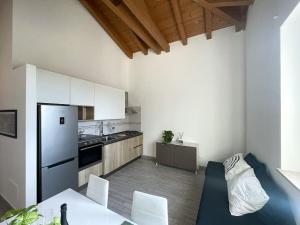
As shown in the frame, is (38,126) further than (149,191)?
No

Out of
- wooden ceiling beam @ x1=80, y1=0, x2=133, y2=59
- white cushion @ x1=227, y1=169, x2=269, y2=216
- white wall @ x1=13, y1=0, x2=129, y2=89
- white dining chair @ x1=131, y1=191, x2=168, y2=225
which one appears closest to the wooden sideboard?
white cushion @ x1=227, y1=169, x2=269, y2=216

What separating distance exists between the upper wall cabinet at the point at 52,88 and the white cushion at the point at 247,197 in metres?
2.81

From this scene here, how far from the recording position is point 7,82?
2520 mm

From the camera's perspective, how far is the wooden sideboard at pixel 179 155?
3723mm

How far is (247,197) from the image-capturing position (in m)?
1.59

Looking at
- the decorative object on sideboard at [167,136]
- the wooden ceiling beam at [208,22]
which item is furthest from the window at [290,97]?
the decorative object on sideboard at [167,136]

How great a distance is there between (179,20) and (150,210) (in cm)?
380

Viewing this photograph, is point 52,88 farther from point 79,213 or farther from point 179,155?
point 179,155

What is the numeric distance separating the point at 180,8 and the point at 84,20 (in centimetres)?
228

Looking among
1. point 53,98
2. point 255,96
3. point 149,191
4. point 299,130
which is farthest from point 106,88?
point 299,130

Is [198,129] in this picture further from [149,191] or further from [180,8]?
[180,8]

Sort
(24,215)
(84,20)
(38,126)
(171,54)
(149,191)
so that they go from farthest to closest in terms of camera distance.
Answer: (171,54) → (84,20) → (149,191) → (38,126) → (24,215)

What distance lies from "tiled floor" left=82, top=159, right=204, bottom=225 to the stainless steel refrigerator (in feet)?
2.10

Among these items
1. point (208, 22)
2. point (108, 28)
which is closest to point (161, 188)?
point (208, 22)
